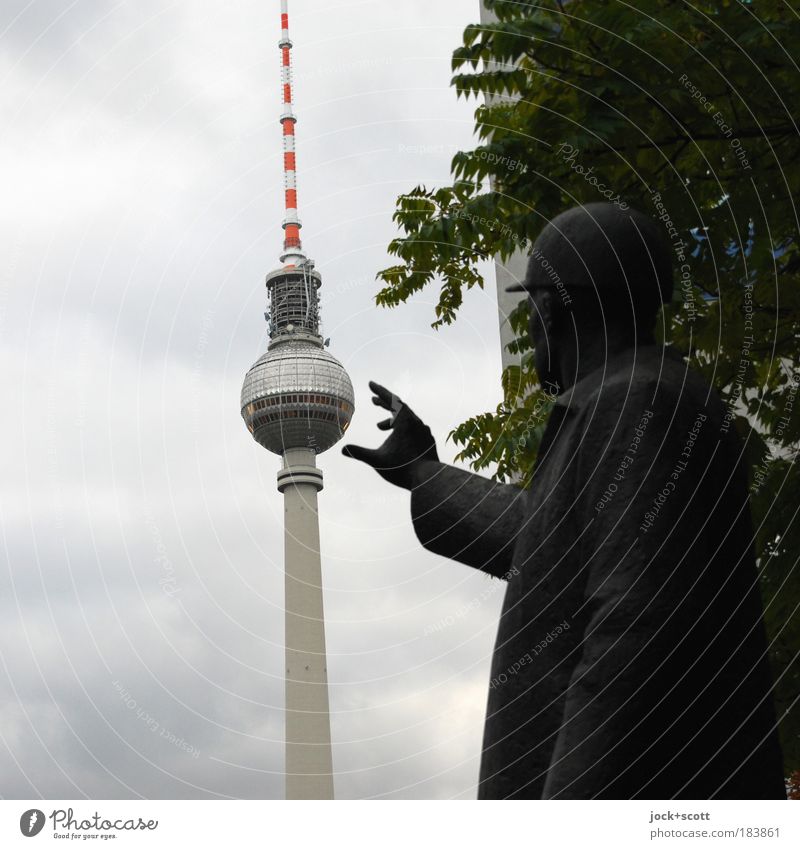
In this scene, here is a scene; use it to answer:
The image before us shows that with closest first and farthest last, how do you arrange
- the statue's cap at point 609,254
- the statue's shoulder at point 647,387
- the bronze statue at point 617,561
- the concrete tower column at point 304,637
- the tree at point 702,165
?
the bronze statue at point 617,561 → the statue's shoulder at point 647,387 → the statue's cap at point 609,254 → the tree at point 702,165 → the concrete tower column at point 304,637

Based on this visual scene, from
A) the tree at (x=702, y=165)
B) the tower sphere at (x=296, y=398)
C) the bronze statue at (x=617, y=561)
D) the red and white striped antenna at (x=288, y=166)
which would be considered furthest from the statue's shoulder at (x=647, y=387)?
the tower sphere at (x=296, y=398)

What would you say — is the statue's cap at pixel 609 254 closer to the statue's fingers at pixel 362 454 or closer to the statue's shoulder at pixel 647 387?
the statue's shoulder at pixel 647 387

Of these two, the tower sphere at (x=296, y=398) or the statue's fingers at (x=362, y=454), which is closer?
the statue's fingers at (x=362, y=454)

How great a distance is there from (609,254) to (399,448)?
3.51 ft

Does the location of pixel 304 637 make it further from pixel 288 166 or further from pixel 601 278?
pixel 601 278

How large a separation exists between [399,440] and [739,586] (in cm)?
141

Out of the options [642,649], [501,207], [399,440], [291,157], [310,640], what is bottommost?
[642,649]

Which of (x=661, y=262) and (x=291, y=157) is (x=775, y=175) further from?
(x=291, y=157)

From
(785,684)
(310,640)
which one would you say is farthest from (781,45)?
(310,640)

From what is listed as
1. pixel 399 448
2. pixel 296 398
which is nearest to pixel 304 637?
pixel 296 398

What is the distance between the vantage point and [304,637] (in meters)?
82.6

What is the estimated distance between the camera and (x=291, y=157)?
76938 millimetres

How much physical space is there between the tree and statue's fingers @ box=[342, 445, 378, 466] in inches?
158

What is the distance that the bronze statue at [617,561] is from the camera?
384 centimetres
